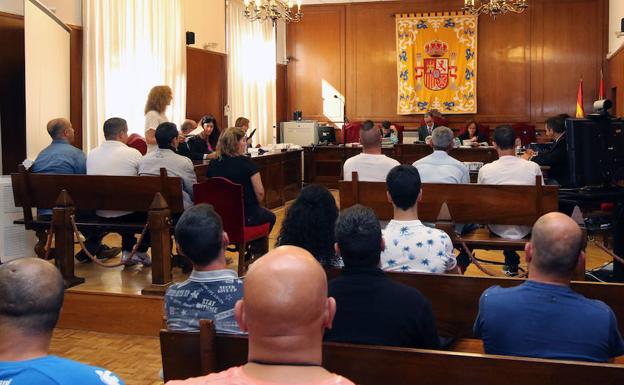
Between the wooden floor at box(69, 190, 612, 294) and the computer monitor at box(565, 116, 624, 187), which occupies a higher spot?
the computer monitor at box(565, 116, 624, 187)

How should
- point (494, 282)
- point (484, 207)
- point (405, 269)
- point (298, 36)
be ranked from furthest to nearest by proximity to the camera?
point (298, 36), point (484, 207), point (405, 269), point (494, 282)

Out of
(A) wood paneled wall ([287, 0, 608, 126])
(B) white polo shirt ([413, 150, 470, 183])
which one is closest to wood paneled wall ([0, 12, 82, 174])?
(B) white polo shirt ([413, 150, 470, 183])

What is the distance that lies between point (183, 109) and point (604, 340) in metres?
8.82

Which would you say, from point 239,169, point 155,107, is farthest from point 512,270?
point 155,107

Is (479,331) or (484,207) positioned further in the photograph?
(484,207)

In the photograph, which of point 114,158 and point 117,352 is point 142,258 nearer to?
point 114,158

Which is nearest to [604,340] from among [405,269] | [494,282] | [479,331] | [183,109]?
[479,331]

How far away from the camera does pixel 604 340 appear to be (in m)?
2.11

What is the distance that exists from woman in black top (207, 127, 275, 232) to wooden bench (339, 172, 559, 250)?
99 cm

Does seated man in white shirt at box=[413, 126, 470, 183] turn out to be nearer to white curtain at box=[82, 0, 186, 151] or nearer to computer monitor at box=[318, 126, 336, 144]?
white curtain at box=[82, 0, 186, 151]

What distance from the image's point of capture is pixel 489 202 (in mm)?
4871

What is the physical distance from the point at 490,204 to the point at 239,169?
198cm

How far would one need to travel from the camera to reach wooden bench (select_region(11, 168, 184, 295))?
4.93 meters

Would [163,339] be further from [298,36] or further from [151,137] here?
[298,36]
